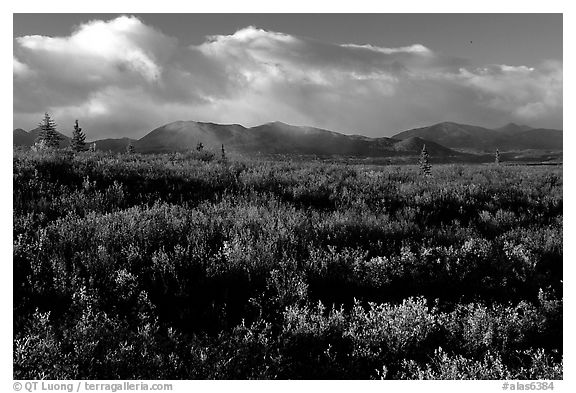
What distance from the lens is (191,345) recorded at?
141 inches

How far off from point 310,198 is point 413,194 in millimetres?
2583

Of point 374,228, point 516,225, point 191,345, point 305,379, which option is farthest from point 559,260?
point 191,345

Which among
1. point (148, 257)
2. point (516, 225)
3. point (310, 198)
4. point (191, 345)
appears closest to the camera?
point (191, 345)

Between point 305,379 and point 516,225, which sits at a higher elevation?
point 516,225

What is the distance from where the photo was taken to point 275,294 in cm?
452

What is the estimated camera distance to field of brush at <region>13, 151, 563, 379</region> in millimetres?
3514

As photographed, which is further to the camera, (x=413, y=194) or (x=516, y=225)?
(x=413, y=194)

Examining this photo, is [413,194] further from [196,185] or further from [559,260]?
[196,185]

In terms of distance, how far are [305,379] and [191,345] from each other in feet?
3.44

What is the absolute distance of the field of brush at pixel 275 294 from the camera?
3.51 m

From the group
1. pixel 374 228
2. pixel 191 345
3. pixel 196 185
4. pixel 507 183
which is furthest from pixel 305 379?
pixel 507 183

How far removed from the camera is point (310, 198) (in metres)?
8.91

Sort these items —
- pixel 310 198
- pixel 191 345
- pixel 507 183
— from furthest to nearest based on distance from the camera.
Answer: pixel 507 183 < pixel 310 198 < pixel 191 345

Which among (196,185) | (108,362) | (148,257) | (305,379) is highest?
(196,185)
